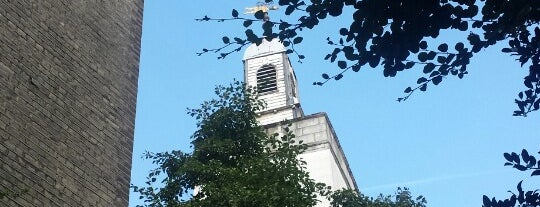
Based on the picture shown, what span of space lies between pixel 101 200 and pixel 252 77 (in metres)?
18.5

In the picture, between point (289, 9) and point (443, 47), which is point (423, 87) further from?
point (289, 9)

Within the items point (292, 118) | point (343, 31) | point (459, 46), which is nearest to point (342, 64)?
point (343, 31)

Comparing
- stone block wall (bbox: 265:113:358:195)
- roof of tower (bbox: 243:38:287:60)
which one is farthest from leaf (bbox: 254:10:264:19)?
roof of tower (bbox: 243:38:287:60)

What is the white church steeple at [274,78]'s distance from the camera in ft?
83.8

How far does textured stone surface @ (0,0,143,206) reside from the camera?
8.53 m

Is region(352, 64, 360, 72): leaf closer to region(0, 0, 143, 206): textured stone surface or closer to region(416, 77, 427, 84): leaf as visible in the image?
region(416, 77, 427, 84): leaf

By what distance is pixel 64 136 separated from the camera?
9.18 metres

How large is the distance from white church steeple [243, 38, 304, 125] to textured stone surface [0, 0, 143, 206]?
1449 centimetres

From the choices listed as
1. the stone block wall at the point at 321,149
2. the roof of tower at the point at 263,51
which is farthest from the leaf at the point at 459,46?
the roof of tower at the point at 263,51

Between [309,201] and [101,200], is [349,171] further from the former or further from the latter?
[101,200]

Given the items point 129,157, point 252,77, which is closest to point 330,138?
point 252,77

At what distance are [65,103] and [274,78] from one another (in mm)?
18310

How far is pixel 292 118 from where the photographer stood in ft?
75.9

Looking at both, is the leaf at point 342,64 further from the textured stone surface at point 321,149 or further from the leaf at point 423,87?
the textured stone surface at point 321,149
